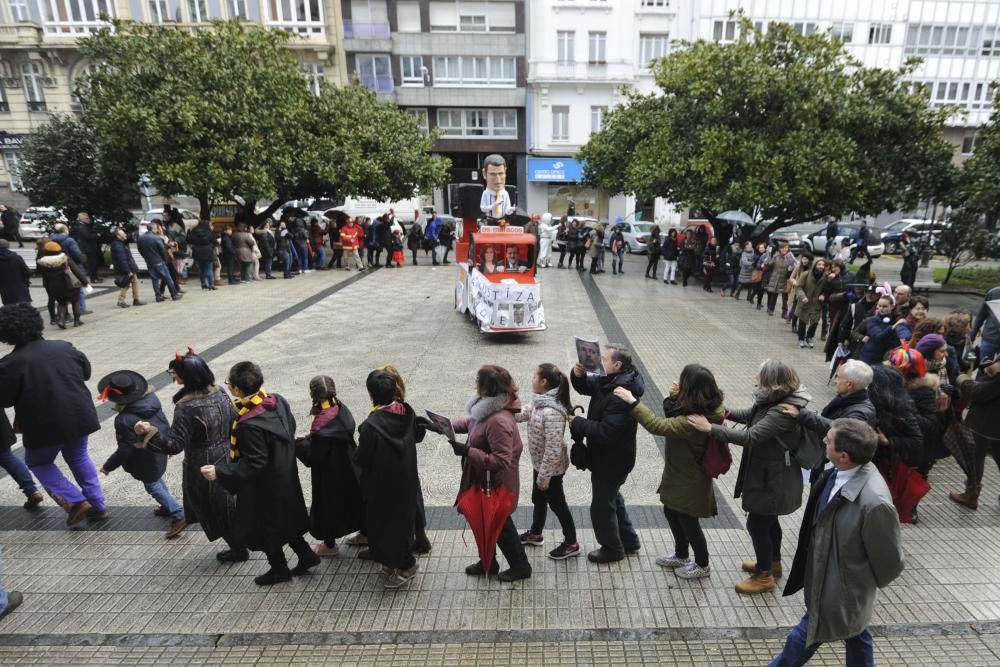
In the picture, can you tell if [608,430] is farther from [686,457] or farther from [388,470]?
[388,470]

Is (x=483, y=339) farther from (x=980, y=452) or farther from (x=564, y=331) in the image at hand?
(x=980, y=452)

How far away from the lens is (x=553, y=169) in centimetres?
3216

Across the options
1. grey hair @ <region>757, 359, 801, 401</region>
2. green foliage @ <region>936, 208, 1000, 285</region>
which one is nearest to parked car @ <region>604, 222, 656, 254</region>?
green foliage @ <region>936, 208, 1000, 285</region>

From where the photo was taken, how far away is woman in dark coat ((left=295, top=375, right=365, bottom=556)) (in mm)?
3816

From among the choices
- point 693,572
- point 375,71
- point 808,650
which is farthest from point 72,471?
point 375,71

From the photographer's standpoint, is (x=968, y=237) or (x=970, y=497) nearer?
(x=970, y=497)

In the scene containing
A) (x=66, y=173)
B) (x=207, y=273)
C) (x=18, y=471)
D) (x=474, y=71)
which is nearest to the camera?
(x=18, y=471)

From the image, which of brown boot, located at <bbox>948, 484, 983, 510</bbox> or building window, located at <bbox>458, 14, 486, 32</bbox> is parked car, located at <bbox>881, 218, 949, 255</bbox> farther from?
building window, located at <bbox>458, 14, 486, 32</bbox>

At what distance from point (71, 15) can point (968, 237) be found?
36.4 metres

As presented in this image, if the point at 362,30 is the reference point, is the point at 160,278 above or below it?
below

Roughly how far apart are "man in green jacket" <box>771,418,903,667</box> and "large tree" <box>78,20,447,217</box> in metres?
14.3

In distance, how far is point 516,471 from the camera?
3842mm

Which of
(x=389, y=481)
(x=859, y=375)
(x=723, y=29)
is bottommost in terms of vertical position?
(x=389, y=481)

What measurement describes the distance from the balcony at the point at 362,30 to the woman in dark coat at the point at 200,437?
30.8 m
